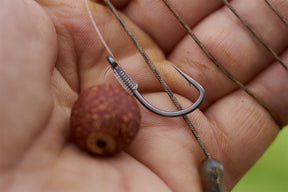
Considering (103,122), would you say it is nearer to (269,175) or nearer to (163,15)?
(163,15)

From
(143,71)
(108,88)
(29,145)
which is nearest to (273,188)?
(143,71)

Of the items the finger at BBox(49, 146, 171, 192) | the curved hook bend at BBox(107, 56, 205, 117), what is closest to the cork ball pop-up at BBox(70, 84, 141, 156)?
the finger at BBox(49, 146, 171, 192)

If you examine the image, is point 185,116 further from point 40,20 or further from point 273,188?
point 273,188

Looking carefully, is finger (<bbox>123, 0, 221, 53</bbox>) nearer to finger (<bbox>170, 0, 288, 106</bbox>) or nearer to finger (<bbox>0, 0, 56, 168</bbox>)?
finger (<bbox>170, 0, 288, 106</bbox>)

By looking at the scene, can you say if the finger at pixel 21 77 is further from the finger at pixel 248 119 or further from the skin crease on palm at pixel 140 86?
the finger at pixel 248 119

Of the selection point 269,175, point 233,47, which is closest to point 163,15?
point 233,47
